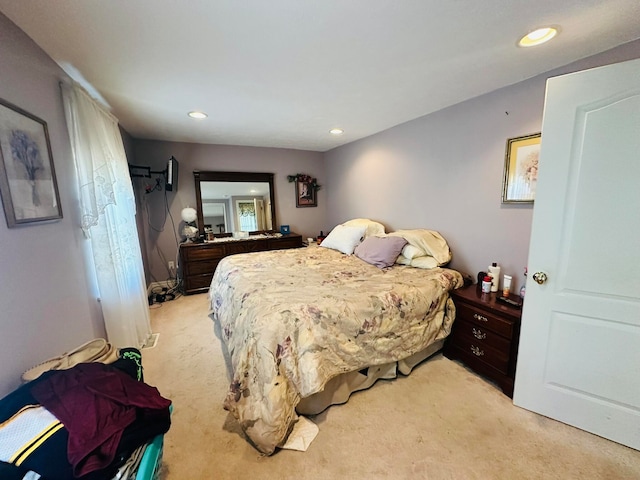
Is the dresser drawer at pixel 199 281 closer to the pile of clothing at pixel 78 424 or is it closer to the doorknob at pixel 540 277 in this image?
the pile of clothing at pixel 78 424

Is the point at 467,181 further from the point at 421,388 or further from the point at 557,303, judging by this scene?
the point at 421,388

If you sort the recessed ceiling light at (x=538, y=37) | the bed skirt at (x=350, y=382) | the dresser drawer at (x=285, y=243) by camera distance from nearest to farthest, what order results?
the recessed ceiling light at (x=538, y=37) < the bed skirt at (x=350, y=382) < the dresser drawer at (x=285, y=243)

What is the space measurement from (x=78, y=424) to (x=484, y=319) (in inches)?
90.2

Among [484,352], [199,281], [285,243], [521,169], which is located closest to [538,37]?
[521,169]

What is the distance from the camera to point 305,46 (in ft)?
4.93

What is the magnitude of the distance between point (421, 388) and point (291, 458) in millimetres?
1035

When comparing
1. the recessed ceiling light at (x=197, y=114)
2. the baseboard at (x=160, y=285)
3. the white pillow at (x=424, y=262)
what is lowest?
the baseboard at (x=160, y=285)

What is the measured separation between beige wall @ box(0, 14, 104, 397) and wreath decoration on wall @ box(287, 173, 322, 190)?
313 cm

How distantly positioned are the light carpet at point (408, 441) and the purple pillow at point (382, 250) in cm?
107

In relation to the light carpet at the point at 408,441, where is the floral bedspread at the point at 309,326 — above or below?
above

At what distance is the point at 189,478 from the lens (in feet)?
4.33

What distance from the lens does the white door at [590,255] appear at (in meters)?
1.32

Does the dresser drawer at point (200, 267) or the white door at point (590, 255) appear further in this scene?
the dresser drawer at point (200, 267)

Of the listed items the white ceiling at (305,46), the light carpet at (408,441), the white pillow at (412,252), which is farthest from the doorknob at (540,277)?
the white ceiling at (305,46)
